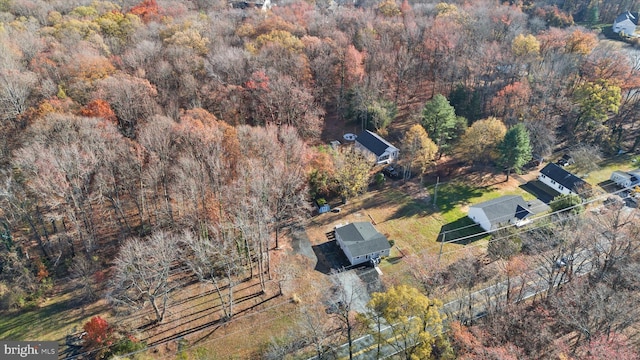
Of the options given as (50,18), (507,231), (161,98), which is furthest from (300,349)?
(50,18)

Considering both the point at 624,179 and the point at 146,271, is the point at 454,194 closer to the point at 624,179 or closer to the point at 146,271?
the point at 624,179

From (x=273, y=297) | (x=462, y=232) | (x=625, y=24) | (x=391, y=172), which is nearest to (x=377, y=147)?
(x=391, y=172)

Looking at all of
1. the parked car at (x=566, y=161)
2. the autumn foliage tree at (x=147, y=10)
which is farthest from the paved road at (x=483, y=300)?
the autumn foliage tree at (x=147, y=10)

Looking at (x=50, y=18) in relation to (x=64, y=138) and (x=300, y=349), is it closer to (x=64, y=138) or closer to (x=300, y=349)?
(x=64, y=138)

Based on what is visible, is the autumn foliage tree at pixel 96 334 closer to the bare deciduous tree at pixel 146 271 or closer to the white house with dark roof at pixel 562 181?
the bare deciduous tree at pixel 146 271

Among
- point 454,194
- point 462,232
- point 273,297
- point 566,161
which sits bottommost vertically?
point 273,297
